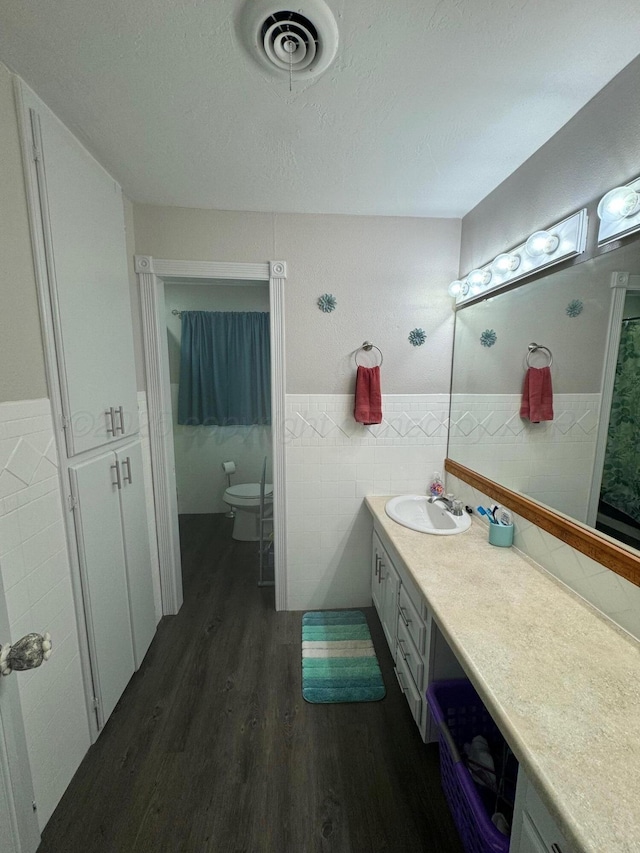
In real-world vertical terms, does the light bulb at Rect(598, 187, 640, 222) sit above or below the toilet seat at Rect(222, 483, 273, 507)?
above

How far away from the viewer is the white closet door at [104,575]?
1.31m

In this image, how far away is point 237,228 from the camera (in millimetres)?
1838

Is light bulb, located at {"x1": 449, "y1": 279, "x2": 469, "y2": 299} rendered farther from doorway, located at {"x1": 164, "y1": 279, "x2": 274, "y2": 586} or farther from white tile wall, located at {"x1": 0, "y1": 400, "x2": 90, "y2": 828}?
white tile wall, located at {"x1": 0, "y1": 400, "x2": 90, "y2": 828}

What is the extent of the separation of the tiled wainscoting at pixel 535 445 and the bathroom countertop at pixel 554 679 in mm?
328

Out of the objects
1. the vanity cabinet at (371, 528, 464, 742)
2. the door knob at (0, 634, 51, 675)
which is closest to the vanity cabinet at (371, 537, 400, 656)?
the vanity cabinet at (371, 528, 464, 742)

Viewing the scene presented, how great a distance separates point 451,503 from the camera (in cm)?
179

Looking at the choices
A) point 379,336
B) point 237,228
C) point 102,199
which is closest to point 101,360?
point 102,199

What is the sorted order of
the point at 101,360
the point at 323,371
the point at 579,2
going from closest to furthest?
1. the point at 579,2
2. the point at 101,360
3. the point at 323,371

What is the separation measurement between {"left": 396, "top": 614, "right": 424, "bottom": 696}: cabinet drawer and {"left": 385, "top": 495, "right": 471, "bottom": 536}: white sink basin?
1.61ft

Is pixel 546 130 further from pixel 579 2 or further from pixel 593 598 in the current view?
pixel 593 598

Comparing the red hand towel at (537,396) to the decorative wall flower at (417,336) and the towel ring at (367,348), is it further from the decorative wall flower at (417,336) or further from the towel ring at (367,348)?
the towel ring at (367,348)

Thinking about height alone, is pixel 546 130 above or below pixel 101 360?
above

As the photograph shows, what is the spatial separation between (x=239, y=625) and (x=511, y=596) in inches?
62.9

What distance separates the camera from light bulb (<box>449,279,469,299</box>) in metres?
1.84
